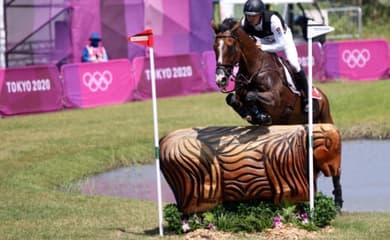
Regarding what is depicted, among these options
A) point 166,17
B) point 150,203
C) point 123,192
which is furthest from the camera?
point 166,17

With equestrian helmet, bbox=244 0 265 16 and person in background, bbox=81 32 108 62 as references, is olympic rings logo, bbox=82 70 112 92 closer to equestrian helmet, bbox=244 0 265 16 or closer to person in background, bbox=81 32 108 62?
person in background, bbox=81 32 108 62

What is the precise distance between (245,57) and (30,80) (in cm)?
1405

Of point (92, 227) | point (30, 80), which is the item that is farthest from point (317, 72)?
point (92, 227)

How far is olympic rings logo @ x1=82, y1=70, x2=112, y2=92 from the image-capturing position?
2578 cm

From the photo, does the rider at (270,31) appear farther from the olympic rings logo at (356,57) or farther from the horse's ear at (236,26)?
the olympic rings logo at (356,57)

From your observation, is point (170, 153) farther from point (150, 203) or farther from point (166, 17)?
point (166, 17)

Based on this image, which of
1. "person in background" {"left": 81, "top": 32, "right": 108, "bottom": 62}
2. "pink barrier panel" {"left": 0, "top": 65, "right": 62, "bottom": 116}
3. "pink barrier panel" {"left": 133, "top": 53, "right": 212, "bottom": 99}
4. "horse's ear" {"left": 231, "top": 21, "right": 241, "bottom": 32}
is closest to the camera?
"horse's ear" {"left": 231, "top": 21, "right": 241, "bottom": 32}

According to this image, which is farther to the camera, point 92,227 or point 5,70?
point 5,70

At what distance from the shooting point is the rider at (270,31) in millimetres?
11930

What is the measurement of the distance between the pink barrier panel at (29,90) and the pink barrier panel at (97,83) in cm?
36

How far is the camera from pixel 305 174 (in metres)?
11.3

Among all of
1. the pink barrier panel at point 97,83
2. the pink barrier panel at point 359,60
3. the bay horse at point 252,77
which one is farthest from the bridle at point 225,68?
the pink barrier panel at point 359,60

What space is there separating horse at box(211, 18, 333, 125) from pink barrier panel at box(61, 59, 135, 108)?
45.2ft

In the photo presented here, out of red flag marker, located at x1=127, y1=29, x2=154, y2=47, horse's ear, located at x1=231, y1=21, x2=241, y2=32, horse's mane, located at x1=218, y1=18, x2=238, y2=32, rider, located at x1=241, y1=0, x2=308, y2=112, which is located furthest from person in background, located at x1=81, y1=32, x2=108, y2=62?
horse's mane, located at x1=218, y1=18, x2=238, y2=32
